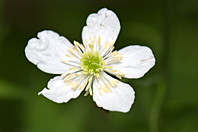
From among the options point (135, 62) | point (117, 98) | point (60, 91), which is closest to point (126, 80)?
point (135, 62)

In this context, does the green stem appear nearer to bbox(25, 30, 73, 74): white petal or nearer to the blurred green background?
the blurred green background

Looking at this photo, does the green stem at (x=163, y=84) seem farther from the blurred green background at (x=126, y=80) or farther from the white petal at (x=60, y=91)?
the white petal at (x=60, y=91)

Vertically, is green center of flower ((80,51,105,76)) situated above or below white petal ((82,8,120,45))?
below

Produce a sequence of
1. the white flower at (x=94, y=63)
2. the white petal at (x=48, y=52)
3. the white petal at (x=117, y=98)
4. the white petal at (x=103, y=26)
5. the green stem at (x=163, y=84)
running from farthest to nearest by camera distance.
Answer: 1. the green stem at (x=163, y=84)
2. the white petal at (x=103, y=26)
3. the white petal at (x=48, y=52)
4. the white flower at (x=94, y=63)
5. the white petal at (x=117, y=98)

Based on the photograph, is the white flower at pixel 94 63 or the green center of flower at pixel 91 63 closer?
the white flower at pixel 94 63

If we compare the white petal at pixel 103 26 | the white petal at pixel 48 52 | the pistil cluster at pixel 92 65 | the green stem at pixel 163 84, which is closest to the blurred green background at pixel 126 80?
the green stem at pixel 163 84

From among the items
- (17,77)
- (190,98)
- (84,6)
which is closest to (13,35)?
(17,77)

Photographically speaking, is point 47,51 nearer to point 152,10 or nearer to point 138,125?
point 138,125

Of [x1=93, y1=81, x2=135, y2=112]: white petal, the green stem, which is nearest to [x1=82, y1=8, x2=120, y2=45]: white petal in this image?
[x1=93, y1=81, x2=135, y2=112]: white petal

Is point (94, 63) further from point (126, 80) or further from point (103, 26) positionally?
point (126, 80)
